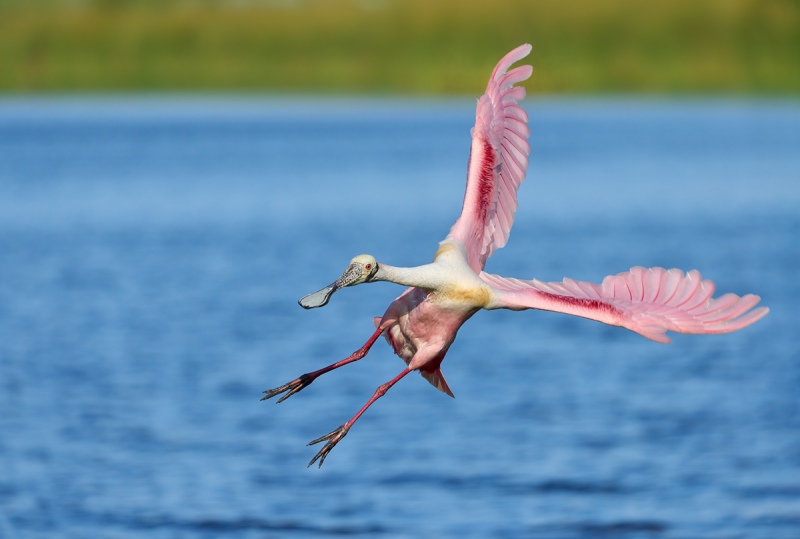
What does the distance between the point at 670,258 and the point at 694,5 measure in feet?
391

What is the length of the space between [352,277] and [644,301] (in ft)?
6.35

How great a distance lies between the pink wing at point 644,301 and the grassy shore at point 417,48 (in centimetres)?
11993

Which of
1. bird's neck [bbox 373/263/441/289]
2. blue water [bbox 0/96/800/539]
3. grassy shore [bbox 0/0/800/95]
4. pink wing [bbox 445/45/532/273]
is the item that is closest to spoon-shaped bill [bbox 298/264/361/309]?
bird's neck [bbox 373/263/441/289]

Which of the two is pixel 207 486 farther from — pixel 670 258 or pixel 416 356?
pixel 670 258

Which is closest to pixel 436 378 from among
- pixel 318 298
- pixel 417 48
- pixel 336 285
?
pixel 318 298

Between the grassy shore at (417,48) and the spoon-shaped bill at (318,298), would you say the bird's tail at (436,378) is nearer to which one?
the spoon-shaped bill at (318,298)

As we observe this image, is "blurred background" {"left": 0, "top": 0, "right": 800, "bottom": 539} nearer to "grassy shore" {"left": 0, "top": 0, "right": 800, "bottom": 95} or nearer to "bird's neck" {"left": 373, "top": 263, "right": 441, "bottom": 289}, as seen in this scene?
"bird's neck" {"left": 373, "top": 263, "right": 441, "bottom": 289}

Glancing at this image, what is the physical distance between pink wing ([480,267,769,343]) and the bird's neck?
40 centimetres

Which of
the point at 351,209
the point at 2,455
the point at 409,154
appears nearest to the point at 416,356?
the point at 2,455

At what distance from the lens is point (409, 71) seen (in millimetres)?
142000

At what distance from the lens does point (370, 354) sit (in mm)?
26719

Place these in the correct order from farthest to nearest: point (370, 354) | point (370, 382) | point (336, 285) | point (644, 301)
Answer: point (370, 354), point (370, 382), point (644, 301), point (336, 285)

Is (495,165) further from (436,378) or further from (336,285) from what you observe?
(336,285)

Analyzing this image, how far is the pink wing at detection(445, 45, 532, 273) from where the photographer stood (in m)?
11.1
